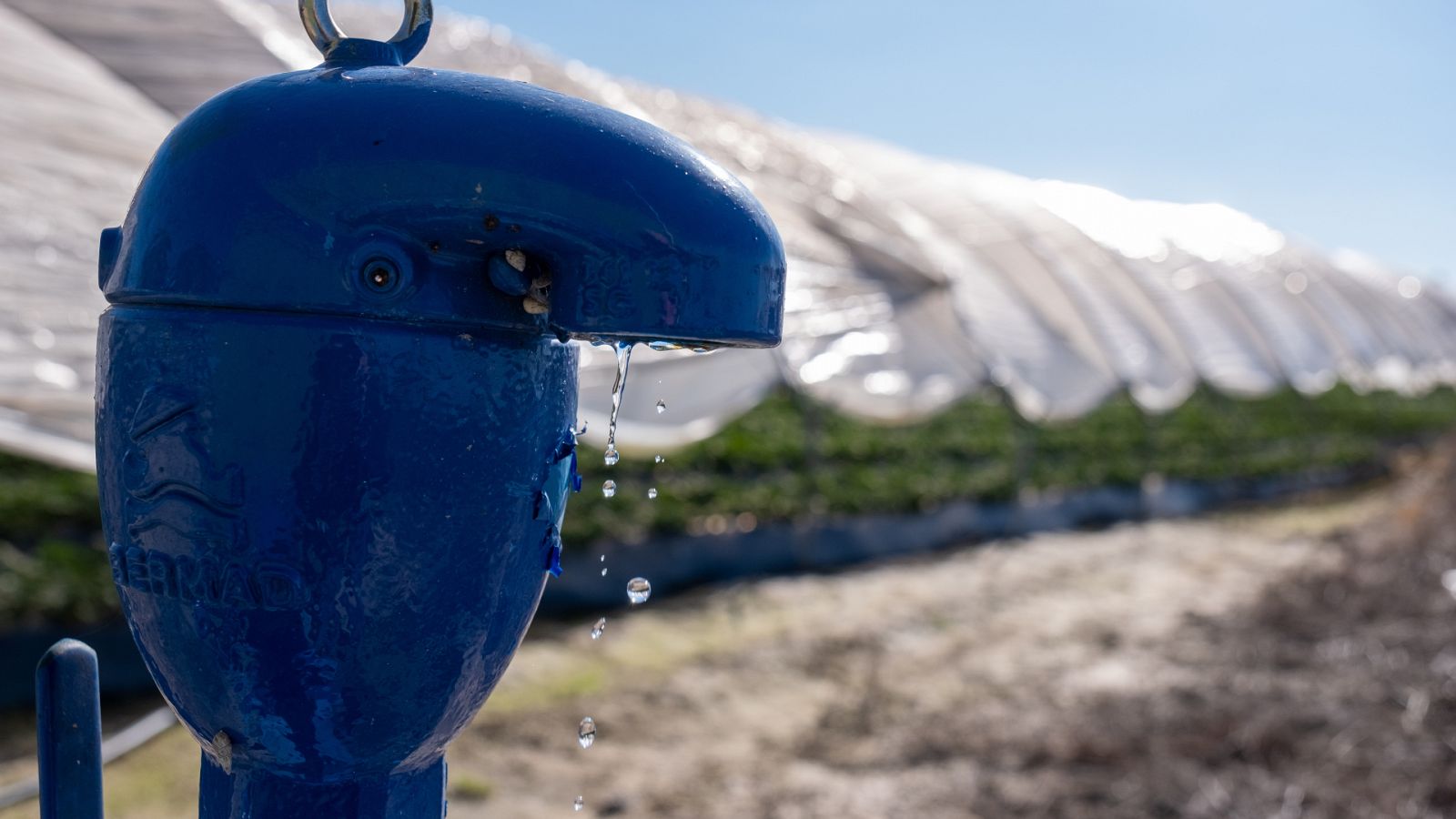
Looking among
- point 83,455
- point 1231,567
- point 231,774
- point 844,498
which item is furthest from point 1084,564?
point 231,774

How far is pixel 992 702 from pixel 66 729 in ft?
16.1

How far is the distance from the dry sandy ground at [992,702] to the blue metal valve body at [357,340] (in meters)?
3.45

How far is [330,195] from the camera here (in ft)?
2.71

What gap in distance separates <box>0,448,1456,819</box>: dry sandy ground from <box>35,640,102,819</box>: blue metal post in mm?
3309

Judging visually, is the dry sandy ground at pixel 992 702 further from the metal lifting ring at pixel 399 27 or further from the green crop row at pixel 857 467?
the metal lifting ring at pixel 399 27

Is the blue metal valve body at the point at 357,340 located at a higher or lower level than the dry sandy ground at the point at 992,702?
higher

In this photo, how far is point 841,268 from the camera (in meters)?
6.52

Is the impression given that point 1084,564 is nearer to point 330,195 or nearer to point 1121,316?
point 1121,316

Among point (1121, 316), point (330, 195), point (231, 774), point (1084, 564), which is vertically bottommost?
point (1084, 564)


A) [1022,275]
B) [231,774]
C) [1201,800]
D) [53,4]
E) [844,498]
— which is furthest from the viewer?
[1022,275]

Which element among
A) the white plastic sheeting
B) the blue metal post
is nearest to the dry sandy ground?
the white plastic sheeting

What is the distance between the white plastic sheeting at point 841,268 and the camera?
13.3 ft

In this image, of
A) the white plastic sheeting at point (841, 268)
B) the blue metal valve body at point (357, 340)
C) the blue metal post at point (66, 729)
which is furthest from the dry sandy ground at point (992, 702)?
the blue metal valve body at point (357, 340)

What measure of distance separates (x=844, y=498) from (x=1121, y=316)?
13.4 ft
